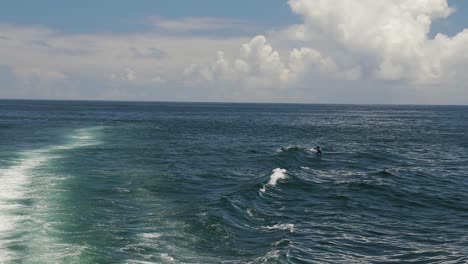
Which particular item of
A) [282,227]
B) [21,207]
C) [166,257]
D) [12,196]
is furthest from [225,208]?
[12,196]

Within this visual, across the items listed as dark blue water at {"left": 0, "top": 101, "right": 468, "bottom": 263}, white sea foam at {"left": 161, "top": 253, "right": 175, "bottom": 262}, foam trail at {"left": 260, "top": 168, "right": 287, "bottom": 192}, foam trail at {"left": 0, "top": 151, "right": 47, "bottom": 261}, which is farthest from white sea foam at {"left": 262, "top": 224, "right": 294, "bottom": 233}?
foam trail at {"left": 0, "top": 151, "right": 47, "bottom": 261}

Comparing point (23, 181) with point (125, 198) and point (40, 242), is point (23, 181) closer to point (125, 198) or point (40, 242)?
point (125, 198)

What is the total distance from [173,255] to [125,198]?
1260 centimetres

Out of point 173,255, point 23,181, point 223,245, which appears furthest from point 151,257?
point 23,181

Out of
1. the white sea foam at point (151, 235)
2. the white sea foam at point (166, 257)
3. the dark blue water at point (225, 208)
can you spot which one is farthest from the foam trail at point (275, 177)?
the white sea foam at point (166, 257)

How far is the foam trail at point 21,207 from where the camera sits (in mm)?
22812

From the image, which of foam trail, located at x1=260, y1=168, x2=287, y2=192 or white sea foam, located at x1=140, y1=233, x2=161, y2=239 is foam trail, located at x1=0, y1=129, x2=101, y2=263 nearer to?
white sea foam, located at x1=140, y1=233, x2=161, y2=239

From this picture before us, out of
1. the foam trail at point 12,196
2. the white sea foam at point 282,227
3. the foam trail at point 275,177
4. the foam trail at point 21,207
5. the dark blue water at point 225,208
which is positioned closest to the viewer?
the foam trail at point 21,207

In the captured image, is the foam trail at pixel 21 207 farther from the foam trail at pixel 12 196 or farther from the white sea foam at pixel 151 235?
the white sea foam at pixel 151 235

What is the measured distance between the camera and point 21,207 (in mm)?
29953

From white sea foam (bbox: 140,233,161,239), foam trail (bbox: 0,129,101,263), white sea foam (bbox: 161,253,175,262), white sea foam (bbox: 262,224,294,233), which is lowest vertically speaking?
white sea foam (bbox: 262,224,294,233)

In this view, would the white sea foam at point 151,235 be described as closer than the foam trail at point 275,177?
Yes

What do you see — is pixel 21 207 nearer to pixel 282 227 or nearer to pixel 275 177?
pixel 282 227

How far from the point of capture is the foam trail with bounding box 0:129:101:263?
22812 mm
